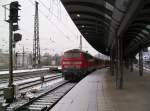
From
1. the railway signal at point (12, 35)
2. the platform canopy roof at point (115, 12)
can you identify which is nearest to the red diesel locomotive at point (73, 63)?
the platform canopy roof at point (115, 12)

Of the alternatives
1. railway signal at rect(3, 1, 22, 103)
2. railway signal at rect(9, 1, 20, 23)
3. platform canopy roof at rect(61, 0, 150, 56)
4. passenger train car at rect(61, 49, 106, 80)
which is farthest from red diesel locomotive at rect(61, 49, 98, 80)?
railway signal at rect(9, 1, 20, 23)

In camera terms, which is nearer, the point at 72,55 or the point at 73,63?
the point at 73,63

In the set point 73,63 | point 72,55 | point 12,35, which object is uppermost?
point 12,35

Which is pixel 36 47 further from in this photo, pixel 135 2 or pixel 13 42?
pixel 135 2

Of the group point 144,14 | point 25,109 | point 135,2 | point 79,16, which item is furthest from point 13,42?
point 79,16

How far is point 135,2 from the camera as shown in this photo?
1099 cm

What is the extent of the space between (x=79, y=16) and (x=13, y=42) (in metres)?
9.66

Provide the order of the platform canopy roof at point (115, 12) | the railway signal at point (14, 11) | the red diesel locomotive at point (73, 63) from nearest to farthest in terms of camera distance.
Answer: the platform canopy roof at point (115, 12) → the railway signal at point (14, 11) → the red diesel locomotive at point (73, 63)

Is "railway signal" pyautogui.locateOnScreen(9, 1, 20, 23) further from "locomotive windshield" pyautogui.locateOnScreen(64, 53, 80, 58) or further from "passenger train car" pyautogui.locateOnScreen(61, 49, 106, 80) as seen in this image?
"locomotive windshield" pyautogui.locateOnScreen(64, 53, 80, 58)

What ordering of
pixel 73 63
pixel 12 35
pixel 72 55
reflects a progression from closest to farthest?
1. pixel 12 35
2. pixel 73 63
3. pixel 72 55

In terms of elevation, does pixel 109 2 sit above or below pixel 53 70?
above

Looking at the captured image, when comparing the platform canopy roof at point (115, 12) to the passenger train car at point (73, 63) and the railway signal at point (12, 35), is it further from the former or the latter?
the passenger train car at point (73, 63)

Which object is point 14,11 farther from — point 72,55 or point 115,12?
point 72,55

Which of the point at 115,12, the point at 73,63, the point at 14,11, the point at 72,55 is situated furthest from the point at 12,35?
the point at 72,55
